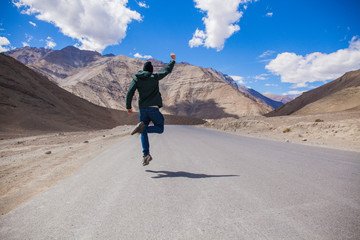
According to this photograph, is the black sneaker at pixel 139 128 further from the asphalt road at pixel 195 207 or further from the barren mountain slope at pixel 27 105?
the barren mountain slope at pixel 27 105

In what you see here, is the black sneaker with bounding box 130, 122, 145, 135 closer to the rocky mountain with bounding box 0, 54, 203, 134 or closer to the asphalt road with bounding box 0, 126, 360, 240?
the asphalt road with bounding box 0, 126, 360, 240

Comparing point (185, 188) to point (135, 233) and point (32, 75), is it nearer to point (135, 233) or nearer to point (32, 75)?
point (135, 233)

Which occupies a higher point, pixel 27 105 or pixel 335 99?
pixel 335 99

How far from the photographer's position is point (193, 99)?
9812 cm

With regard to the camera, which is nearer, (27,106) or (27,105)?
(27,106)

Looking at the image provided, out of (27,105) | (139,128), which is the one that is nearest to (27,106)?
(27,105)

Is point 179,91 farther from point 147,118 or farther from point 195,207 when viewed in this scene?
point 195,207

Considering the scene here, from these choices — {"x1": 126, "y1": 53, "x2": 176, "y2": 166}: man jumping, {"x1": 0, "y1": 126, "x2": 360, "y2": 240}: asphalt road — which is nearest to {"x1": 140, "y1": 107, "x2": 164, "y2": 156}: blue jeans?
{"x1": 126, "y1": 53, "x2": 176, "y2": 166}: man jumping

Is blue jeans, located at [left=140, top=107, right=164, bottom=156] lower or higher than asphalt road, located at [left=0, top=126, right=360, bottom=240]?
higher

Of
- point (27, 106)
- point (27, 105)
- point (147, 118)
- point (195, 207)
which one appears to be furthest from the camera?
point (27, 105)

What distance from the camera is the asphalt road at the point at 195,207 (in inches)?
67.8

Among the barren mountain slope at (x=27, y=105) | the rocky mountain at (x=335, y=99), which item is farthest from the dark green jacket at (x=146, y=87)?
the rocky mountain at (x=335, y=99)

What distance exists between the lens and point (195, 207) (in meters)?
2.20

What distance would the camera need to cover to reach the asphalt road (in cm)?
172
